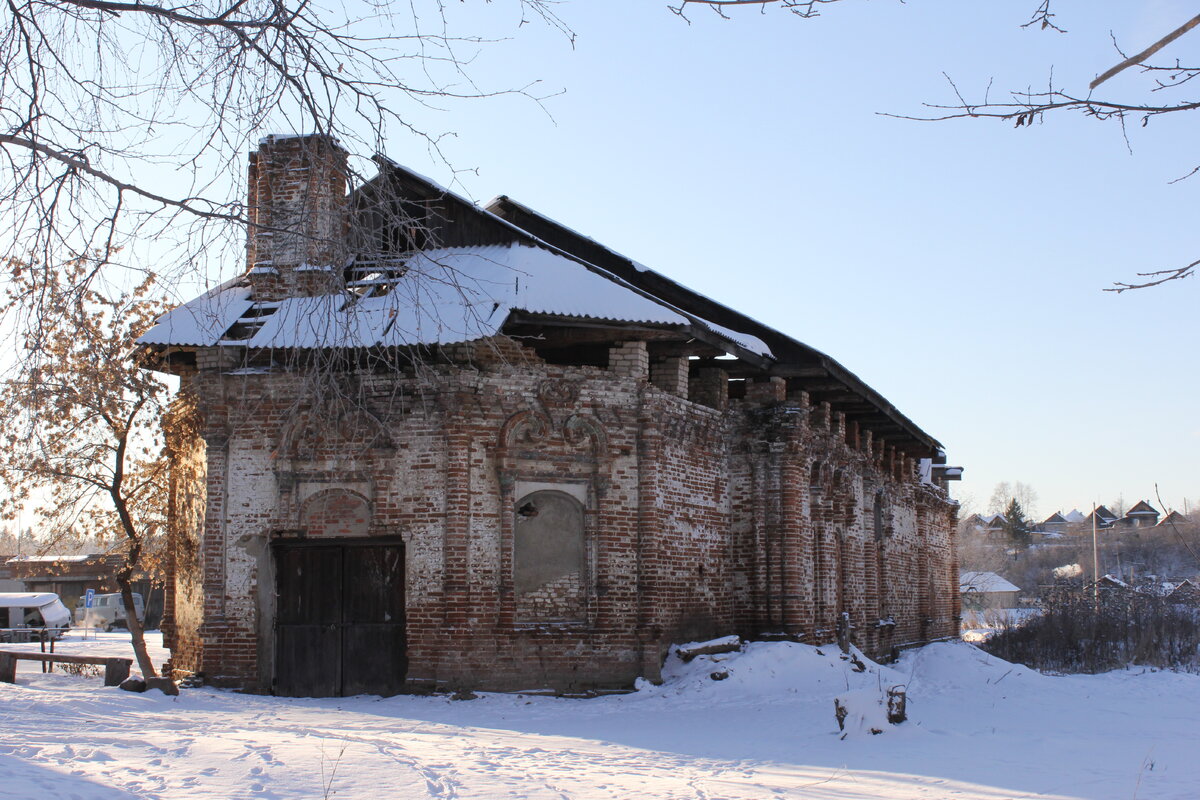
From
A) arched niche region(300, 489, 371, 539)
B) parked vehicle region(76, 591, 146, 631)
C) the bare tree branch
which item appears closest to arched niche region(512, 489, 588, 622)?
arched niche region(300, 489, 371, 539)

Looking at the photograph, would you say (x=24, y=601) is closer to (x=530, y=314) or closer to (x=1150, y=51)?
(x=530, y=314)

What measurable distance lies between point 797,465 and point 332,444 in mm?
6859

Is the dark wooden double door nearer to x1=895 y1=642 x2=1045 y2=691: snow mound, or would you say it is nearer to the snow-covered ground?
the snow-covered ground

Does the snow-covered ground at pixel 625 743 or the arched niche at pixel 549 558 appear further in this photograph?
the arched niche at pixel 549 558

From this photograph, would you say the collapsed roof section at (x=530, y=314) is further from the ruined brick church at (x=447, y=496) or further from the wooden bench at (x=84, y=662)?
the wooden bench at (x=84, y=662)

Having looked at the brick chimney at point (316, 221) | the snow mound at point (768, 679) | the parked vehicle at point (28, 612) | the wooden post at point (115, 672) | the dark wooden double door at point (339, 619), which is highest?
the brick chimney at point (316, 221)

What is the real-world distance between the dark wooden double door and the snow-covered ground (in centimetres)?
50

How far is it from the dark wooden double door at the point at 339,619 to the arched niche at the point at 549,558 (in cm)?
149

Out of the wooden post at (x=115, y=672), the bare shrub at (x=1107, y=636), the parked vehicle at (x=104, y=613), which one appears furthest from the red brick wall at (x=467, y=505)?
the parked vehicle at (x=104, y=613)

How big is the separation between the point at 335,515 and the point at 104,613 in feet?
125

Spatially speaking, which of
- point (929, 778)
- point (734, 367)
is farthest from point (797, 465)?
point (929, 778)

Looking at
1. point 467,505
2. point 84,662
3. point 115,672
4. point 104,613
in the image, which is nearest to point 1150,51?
point 467,505

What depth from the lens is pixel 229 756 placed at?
830 centimetres

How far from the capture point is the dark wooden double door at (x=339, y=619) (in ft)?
44.6
